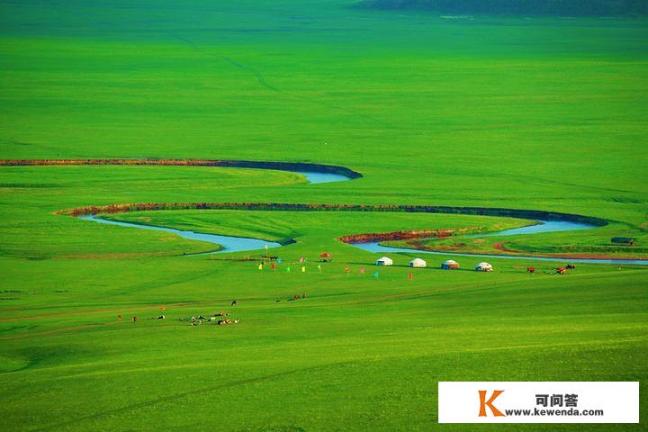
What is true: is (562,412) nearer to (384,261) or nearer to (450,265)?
(450,265)

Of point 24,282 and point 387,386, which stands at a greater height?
point 24,282

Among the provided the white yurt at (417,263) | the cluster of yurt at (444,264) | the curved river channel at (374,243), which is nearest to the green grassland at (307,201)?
the cluster of yurt at (444,264)

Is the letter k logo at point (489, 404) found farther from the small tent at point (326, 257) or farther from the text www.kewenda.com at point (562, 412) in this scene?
the small tent at point (326, 257)

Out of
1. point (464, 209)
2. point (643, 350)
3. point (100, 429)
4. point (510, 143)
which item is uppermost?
point (510, 143)

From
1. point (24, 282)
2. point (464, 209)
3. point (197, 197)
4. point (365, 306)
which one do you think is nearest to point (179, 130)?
point (197, 197)

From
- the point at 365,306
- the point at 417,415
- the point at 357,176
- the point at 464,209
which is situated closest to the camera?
the point at 417,415

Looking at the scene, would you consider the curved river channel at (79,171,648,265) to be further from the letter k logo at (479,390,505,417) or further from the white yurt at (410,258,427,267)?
the letter k logo at (479,390,505,417)

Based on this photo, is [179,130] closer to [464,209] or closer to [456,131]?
[456,131]
